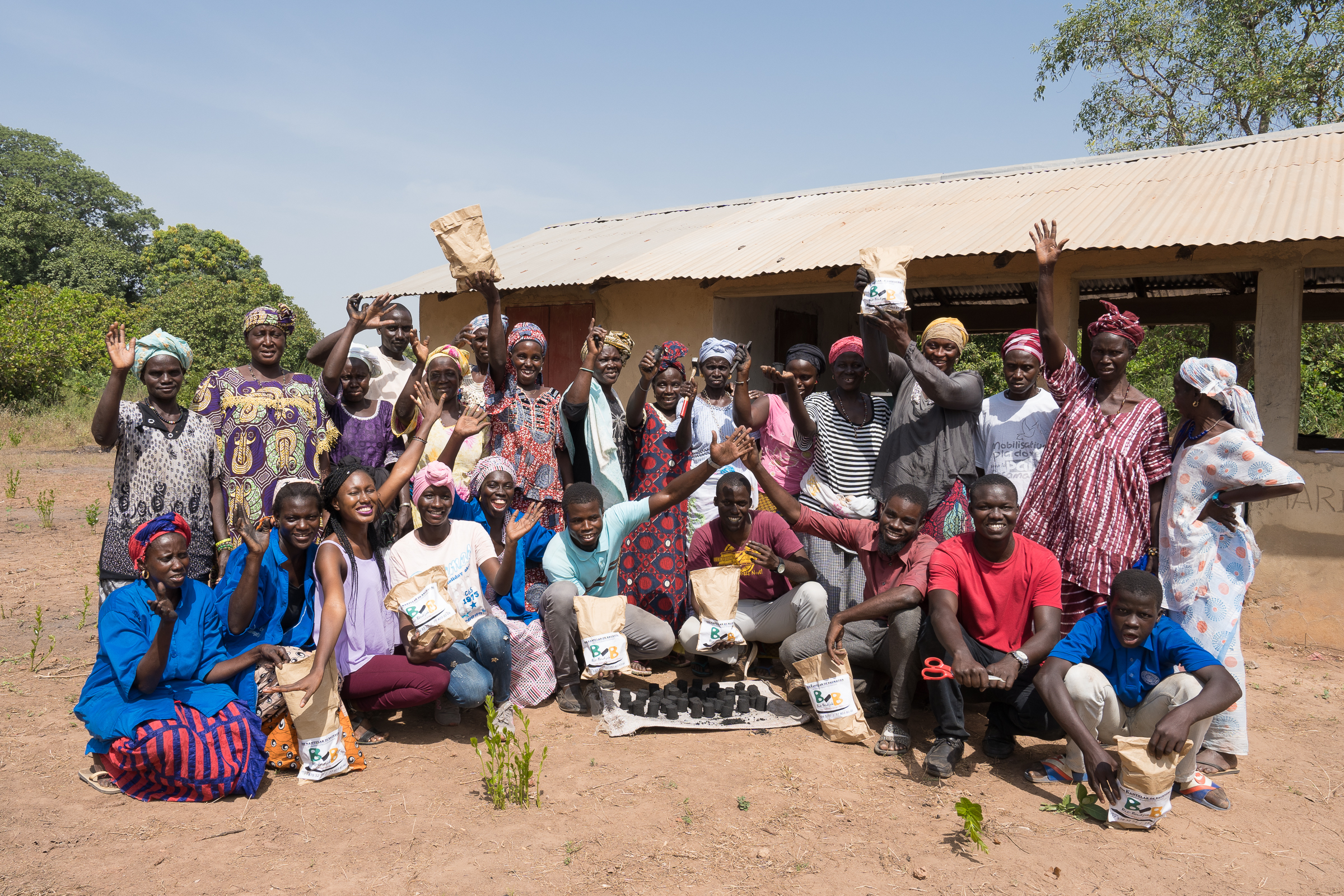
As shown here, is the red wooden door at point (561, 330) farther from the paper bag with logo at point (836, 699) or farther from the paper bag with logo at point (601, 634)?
the paper bag with logo at point (836, 699)

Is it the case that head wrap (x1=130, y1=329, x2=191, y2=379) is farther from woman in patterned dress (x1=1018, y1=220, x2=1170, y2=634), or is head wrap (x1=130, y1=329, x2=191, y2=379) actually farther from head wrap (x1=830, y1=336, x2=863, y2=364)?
woman in patterned dress (x1=1018, y1=220, x2=1170, y2=634)

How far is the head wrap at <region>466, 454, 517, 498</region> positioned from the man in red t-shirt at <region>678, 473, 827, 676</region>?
3.67 feet

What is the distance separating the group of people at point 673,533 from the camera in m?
3.48

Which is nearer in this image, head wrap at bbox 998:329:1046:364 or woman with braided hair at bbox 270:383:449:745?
woman with braided hair at bbox 270:383:449:745

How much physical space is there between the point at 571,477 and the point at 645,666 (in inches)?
47.8

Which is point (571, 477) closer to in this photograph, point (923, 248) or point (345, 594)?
point (345, 594)

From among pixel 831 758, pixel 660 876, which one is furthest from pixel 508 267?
pixel 660 876

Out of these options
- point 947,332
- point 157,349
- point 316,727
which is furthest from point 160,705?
point 947,332

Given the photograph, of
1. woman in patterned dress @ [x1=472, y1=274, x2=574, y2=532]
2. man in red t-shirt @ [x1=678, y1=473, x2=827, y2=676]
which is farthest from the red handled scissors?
woman in patterned dress @ [x1=472, y1=274, x2=574, y2=532]

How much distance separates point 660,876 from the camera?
294cm

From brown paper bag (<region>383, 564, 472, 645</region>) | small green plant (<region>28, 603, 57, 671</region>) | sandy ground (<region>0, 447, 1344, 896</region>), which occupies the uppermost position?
brown paper bag (<region>383, 564, 472, 645</region>)

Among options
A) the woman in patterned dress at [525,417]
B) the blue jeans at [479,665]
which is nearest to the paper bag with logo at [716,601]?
the woman in patterned dress at [525,417]

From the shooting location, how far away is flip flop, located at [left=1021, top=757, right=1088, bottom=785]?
362cm

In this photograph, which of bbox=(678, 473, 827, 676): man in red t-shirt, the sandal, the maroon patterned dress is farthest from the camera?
the maroon patterned dress
